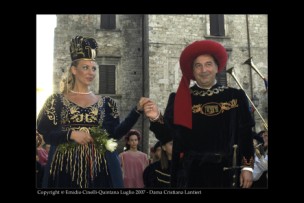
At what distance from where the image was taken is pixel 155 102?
20.0 ft

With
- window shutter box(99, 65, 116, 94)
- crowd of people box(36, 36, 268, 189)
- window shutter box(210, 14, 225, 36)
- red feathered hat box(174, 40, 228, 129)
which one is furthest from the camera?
window shutter box(210, 14, 225, 36)

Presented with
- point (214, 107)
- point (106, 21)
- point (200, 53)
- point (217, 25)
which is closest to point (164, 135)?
point (214, 107)

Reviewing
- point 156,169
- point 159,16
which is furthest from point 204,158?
point 159,16

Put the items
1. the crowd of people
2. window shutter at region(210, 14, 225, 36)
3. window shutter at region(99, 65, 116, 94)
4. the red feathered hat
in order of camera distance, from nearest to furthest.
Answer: the crowd of people → the red feathered hat → window shutter at region(99, 65, 116, 94) → window shutter at region(210, 14, 225, 36)

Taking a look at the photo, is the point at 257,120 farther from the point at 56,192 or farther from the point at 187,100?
the point at 56,192

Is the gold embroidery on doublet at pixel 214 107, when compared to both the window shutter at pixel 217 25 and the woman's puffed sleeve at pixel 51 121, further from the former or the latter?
the woman's puffed sleeve at pixel 51 121

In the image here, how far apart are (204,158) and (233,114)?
30.1 inches

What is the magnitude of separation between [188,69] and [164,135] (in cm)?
105

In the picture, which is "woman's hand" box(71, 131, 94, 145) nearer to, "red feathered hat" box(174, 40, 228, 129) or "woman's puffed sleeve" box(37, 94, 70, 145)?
"woman's puffed sleeve" box(37, 94, 70, 145)

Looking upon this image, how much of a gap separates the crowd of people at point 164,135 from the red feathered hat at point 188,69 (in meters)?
0.01

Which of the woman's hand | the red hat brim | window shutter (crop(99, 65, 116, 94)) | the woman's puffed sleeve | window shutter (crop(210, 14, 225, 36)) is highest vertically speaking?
window shutter (crop(210, 14, 225, 36))

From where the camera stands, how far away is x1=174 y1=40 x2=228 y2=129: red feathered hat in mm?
5902

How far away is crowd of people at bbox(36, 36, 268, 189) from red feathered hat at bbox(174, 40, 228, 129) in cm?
1

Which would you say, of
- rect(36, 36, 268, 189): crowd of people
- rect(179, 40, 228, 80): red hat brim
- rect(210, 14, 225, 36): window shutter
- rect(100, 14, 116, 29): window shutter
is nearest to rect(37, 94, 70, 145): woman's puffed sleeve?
rect(36, 36, 268, 189): crowd of people
